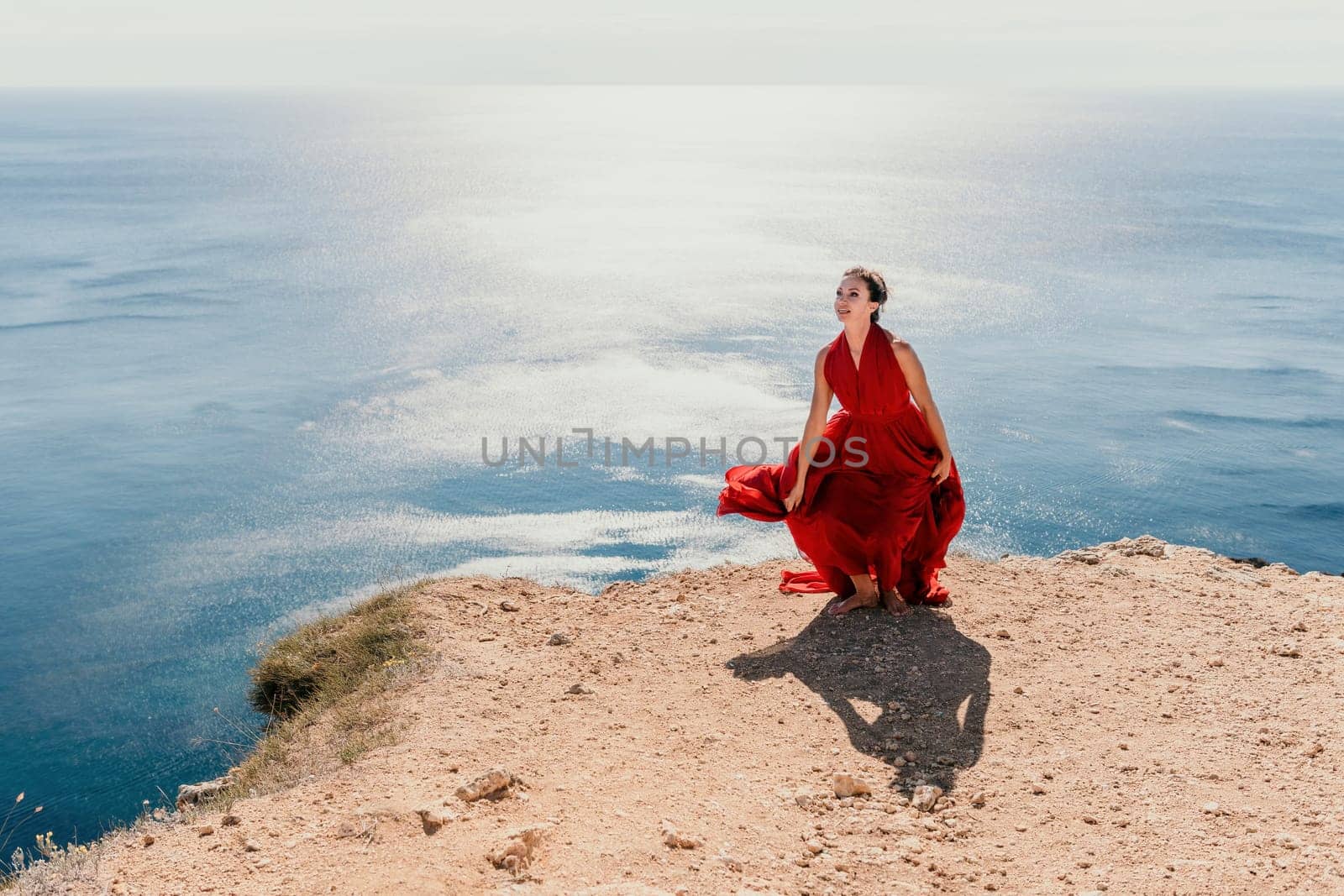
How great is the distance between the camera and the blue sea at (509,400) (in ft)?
46.5

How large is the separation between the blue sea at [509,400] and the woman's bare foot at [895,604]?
6987mm

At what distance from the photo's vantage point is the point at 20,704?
38.4 ft

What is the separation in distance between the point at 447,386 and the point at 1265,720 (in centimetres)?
2063

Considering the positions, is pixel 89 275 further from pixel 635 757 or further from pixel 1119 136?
pixel 1119 136

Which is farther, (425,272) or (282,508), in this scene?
(425,272)

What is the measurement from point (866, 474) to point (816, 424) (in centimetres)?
59

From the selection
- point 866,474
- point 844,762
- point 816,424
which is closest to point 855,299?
point 816,424

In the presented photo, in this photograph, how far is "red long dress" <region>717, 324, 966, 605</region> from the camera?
768 cm

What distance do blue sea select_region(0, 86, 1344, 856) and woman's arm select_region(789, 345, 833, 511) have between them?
687 cm

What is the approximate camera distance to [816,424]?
766 cm

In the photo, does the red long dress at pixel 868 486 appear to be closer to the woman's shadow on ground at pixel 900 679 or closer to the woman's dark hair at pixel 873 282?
the woman's dark hair at pixel 873 282

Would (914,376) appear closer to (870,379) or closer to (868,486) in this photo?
(870,379)

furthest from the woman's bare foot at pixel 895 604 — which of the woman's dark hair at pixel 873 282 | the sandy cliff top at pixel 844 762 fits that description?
the woman's dark hair at pixel 873 282

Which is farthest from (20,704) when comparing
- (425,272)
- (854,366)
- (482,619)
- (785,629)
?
(425,272)
